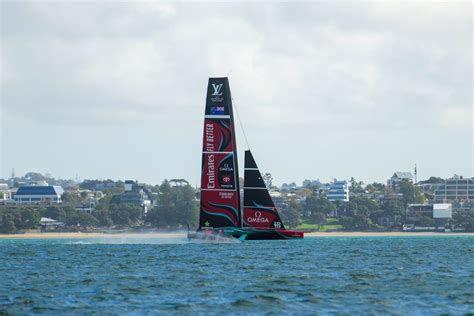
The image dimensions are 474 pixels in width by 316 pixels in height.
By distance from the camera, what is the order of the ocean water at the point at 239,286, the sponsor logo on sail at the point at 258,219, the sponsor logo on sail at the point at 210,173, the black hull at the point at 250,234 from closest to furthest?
the ocean water at the point at 239,286 → the sponsor logo on sail at the point at 210,173 → the sponsor logo on sail at the point at 258,219 → the black hull at the point at 250,234

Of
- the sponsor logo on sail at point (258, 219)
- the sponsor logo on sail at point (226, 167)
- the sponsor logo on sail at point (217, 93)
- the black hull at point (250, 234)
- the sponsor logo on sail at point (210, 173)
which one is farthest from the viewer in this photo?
the black hull at point (250, 234)

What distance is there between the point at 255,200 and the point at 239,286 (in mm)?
40543

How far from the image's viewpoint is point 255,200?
90562mm

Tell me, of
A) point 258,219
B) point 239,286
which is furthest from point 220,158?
point 239,286

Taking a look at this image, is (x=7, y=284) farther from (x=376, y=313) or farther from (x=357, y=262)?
(x=357, y=262)

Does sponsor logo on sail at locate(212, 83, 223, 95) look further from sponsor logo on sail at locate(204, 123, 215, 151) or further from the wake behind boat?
sponsor logo on sail at locate(204, 123, 215, 151)

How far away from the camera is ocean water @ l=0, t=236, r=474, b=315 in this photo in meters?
41.8

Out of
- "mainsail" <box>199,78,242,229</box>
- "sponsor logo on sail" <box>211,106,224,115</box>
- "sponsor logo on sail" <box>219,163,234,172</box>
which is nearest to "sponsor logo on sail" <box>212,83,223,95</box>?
"mainsail" <box>199,78,242,229</box>

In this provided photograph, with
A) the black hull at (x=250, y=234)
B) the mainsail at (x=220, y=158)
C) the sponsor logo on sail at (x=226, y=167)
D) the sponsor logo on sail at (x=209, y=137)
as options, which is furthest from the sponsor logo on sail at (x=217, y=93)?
the black hull at (x=250, y=234)

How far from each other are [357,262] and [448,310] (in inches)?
1161

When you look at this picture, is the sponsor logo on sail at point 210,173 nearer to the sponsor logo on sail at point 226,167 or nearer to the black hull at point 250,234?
the sponsor logo on sail at point 226,167

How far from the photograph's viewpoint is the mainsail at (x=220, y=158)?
89.6m

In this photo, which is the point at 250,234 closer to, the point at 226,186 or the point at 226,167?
the point at 226,186

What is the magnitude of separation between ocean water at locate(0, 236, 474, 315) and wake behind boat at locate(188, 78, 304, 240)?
51.5ft
